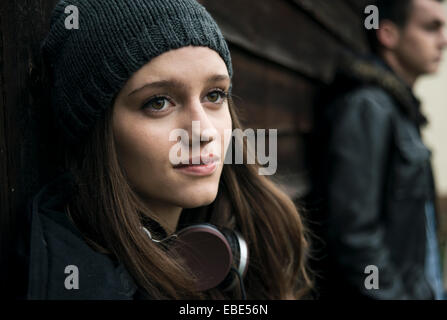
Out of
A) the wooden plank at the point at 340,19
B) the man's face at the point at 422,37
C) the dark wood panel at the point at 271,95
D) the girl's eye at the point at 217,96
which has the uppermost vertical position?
the wooden plank at the point at 340,19

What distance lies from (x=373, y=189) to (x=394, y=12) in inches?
37.6

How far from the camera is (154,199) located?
1.11 metres

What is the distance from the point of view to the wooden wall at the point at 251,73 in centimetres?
108

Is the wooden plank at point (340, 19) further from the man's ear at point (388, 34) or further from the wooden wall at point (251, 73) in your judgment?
the man's ear at point (388, 34)

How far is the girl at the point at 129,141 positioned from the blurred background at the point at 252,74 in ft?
0.26

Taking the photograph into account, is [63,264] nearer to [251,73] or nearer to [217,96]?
[217,96]

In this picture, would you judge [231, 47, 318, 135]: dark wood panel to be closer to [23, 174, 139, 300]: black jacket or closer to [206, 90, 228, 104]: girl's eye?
[206, 90, 228, 104]: girl's eye

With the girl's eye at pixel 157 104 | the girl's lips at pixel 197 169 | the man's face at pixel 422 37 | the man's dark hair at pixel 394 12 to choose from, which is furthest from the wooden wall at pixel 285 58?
the girl's eye at pixel 157 104

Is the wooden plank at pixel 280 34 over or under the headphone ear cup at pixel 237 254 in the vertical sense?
over

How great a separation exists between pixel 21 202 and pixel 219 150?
519 millimetres

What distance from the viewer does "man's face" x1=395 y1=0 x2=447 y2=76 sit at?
7.38 feet

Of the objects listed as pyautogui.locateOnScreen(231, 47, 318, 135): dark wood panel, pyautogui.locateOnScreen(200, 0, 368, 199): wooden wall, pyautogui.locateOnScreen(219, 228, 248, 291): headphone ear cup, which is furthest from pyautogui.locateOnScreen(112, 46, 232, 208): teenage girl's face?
pyautogui.locateOnScreen(231, 47, 318, 135): dark wood panel
